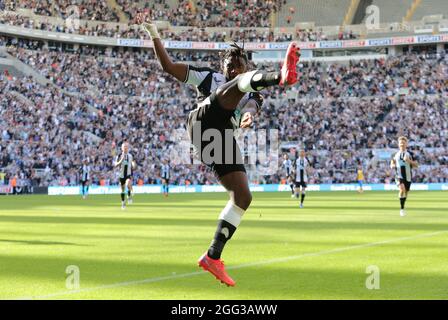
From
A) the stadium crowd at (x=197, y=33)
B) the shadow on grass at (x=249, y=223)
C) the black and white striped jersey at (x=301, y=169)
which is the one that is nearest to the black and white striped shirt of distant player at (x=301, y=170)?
the black and white striped jersey at (x=301, y=169)

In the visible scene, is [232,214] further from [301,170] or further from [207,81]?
[301,170]

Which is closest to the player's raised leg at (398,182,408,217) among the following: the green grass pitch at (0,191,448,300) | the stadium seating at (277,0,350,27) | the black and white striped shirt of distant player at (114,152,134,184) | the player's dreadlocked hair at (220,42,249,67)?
the green grass pitch at (0,191,448,300)

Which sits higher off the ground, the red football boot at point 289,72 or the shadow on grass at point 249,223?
the red football boot at point 289,72

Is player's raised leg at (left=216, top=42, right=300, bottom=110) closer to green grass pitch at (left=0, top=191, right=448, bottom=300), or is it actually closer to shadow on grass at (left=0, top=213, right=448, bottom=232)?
green grass pitch at (left=0, top=191, right=448, bottom=300)

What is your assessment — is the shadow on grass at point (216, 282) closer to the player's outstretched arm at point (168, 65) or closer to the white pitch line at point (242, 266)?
the white pitch line at point (242, 266)

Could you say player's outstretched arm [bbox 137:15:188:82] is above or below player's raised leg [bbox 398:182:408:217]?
above

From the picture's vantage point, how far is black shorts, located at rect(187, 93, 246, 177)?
26.9ft

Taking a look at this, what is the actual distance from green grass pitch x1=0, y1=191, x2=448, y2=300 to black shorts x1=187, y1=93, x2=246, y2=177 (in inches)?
60.8

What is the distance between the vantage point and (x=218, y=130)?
827cm

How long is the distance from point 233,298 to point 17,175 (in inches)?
1633

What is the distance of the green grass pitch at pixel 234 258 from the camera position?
8031 millimetres

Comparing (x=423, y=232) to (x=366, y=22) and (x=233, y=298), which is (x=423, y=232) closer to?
(x=233, y=298)

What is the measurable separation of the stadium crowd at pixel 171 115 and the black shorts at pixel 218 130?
40.2 meters
